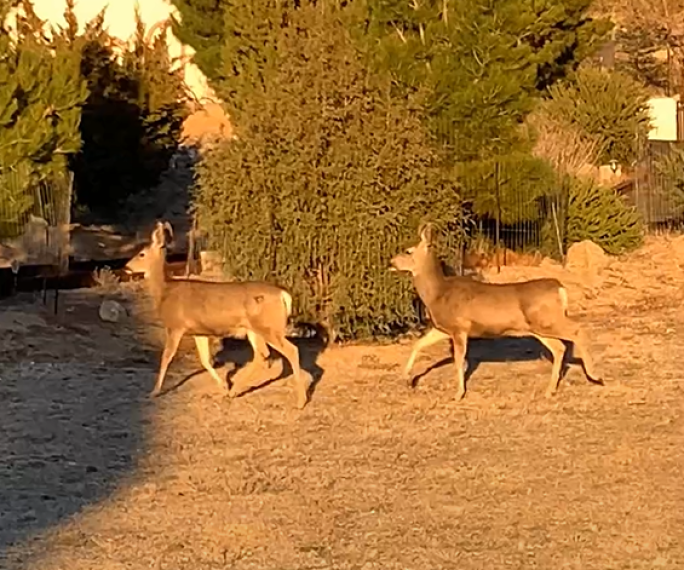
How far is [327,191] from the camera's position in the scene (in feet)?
59.0

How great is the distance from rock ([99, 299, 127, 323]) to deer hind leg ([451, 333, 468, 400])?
590cm

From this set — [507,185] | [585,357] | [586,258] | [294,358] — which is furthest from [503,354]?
[586,258]

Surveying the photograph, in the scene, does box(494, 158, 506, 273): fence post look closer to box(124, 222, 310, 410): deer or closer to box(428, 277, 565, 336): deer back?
box(428, 277, 565, 336): deer back

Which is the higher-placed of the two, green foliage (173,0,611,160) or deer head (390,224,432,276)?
green foliage (173,0,611,160)

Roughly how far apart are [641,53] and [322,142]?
128 ft

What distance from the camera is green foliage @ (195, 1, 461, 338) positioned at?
17.9m

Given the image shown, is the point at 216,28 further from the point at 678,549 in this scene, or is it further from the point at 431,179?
the point at 678,549

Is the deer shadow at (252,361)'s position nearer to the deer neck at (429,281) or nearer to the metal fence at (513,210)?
the deer neck at (429,281)

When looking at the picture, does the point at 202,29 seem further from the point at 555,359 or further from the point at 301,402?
the point at 301,402

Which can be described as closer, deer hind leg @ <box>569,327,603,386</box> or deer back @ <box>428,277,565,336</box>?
deer back @ <box>428,277,565,336</box>

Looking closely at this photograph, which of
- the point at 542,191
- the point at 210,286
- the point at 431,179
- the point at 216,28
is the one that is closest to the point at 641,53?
the point at 216,28

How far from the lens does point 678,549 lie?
974cm

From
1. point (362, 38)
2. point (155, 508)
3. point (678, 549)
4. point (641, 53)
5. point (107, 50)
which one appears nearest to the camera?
point (678, 549)

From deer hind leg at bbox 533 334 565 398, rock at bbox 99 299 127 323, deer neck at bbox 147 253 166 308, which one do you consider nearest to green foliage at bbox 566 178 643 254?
rock at bbox 99 299 127 323
